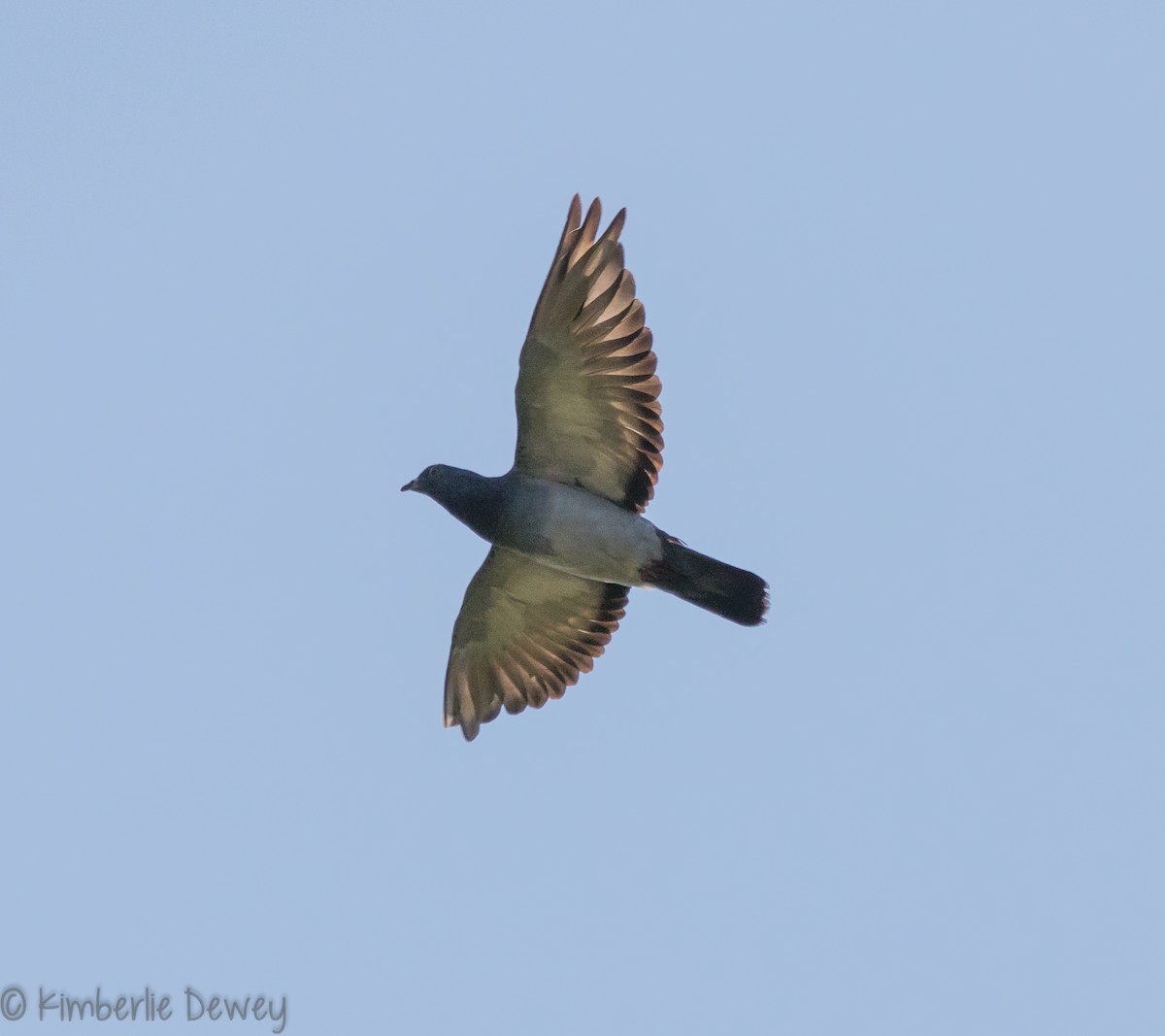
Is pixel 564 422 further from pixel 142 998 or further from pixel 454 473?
pixel 142 998

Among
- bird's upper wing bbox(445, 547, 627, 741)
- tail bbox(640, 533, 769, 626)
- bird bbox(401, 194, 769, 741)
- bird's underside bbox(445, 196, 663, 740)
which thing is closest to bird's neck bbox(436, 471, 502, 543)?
bird bbox(401, 194, 769, 741)

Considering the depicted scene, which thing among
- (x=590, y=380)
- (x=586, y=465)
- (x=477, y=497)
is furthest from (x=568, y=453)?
(x=477, y=497)

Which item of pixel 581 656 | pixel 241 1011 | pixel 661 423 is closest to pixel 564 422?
pixel 661 423

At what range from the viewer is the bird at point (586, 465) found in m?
13.0

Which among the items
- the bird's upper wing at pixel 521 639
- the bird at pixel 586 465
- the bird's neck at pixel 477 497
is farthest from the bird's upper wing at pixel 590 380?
the bird's upper wing at pixel 521 639

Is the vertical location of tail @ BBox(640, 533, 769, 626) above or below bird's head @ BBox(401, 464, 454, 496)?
below

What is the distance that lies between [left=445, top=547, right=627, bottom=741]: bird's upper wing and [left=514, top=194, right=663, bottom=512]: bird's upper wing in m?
1.05

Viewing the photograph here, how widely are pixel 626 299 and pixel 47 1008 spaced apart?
730 centimetres

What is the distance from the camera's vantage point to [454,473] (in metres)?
13.4

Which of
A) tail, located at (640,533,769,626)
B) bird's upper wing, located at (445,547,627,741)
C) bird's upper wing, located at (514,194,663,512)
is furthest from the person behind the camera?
bird's upper wing, located at (445,547,627,741)

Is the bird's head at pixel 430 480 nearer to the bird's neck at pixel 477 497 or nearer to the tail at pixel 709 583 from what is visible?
the bird's neck at pixel 477 497

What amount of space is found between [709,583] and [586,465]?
1374 mm

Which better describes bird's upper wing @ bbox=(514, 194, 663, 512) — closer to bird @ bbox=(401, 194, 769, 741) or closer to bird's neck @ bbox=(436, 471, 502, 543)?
bird @ bbox=(401, 194, 769, 741)

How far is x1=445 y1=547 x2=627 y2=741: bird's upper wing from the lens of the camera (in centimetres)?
1428
